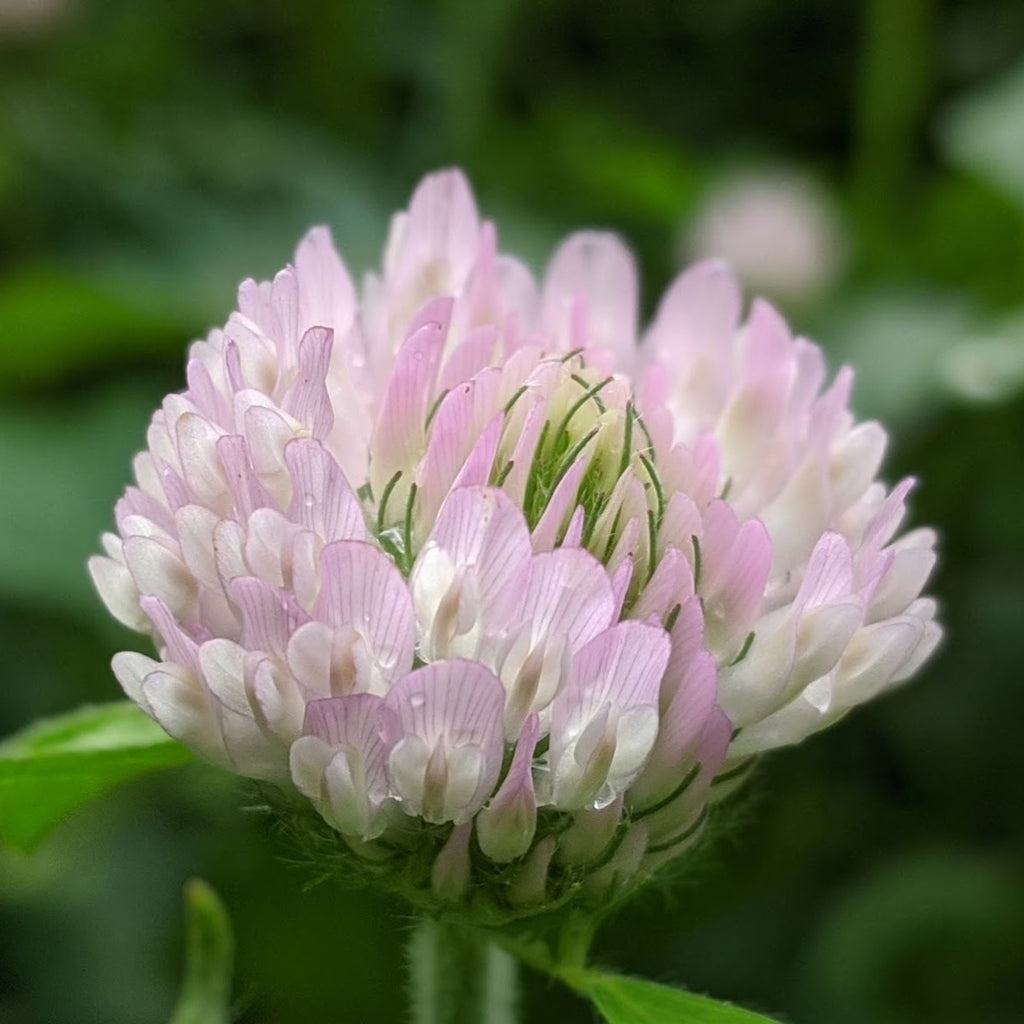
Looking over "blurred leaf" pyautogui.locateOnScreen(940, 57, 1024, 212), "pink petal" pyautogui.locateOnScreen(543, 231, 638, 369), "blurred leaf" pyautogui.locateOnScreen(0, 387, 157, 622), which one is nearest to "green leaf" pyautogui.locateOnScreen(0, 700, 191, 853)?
"pink petal" pyautogui.locateOnScreen(543, 231, 638, 369)

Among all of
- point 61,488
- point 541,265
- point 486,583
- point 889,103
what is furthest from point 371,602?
point 889,103

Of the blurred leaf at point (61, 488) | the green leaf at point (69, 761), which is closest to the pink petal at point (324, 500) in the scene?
the green leaf at point (69, 761)

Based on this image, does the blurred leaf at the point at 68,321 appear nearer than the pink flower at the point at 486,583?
No

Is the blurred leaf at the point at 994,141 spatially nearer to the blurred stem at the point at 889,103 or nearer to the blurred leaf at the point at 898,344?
the blurred leaf at the point at 898,344

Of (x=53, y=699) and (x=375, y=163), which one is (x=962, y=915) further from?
(x=375, y=163)

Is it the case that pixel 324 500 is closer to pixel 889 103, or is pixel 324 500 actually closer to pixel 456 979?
pixel 456 979

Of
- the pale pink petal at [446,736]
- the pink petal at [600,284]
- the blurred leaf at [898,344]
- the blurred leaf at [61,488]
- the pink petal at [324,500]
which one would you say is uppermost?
the blurred leaf at [898,344]

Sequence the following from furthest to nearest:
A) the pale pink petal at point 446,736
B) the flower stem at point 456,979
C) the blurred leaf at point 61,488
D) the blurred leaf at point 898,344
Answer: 1. the blurred leaf at point 898,344
2. the blurred leaf at point 61,488
3. the flower stem at point 456,979
4. the pale pink petal at point 446,736
